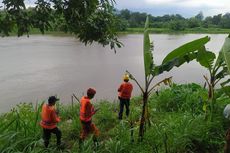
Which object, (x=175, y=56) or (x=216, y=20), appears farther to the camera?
(x=216, y=20)

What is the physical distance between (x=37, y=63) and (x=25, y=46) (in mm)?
7512

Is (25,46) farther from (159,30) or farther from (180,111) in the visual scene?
(159,30)

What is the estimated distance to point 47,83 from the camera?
14.4m

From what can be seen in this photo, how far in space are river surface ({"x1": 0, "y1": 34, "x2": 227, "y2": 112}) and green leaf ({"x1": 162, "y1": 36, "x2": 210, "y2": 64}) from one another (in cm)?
688

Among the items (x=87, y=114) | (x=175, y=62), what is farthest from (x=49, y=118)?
(x=175, y=62)

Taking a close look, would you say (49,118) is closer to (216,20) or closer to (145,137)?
(145,137)

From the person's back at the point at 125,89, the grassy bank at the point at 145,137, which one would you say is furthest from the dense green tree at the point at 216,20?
the grassy bank at the point at 145,137

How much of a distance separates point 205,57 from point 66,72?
12.4 metres

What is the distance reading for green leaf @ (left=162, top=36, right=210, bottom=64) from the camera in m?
4.47

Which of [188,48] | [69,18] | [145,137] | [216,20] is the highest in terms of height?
[69,18]

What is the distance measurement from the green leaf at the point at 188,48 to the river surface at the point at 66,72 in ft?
22.6

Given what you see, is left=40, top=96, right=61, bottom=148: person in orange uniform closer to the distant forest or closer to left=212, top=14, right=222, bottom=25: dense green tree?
the distant forest

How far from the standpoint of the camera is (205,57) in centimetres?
498

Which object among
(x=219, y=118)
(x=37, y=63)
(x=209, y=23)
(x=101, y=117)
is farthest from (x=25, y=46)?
(x=209, y=23)
